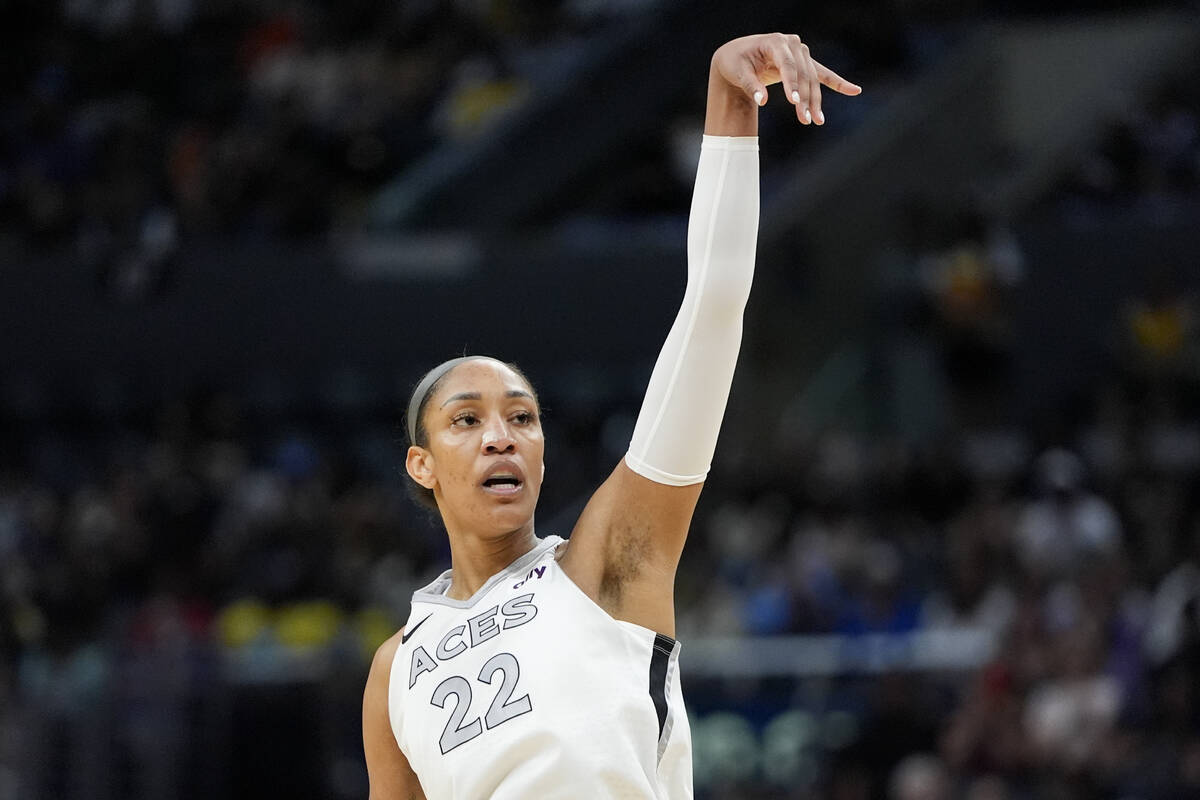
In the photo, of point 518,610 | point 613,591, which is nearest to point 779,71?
point 613,591

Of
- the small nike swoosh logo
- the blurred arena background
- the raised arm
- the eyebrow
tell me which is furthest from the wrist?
the blurred arena background

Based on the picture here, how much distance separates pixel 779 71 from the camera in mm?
3234

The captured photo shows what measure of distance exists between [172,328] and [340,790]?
18.8 ft

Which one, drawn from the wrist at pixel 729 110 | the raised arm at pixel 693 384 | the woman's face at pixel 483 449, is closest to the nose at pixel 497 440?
the woman's face at pixel 483 449

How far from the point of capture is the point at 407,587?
10.9 meters

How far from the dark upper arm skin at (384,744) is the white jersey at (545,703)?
0.14m

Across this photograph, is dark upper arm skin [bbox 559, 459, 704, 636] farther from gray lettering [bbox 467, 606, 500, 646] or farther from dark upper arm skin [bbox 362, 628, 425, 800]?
dark upper arm skin [bbox 362, 628, 425, 800]

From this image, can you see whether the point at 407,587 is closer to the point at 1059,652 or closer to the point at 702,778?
the point at 702,778

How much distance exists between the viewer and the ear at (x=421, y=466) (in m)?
3.65

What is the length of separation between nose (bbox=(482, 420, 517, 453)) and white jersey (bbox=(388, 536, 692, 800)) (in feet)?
0.71

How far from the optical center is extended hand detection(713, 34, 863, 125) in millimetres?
3154

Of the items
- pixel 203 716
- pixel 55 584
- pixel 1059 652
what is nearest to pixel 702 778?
pixel 1059 652

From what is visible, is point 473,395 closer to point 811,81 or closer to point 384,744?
point 384,744

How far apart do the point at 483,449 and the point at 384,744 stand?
2.07ft
